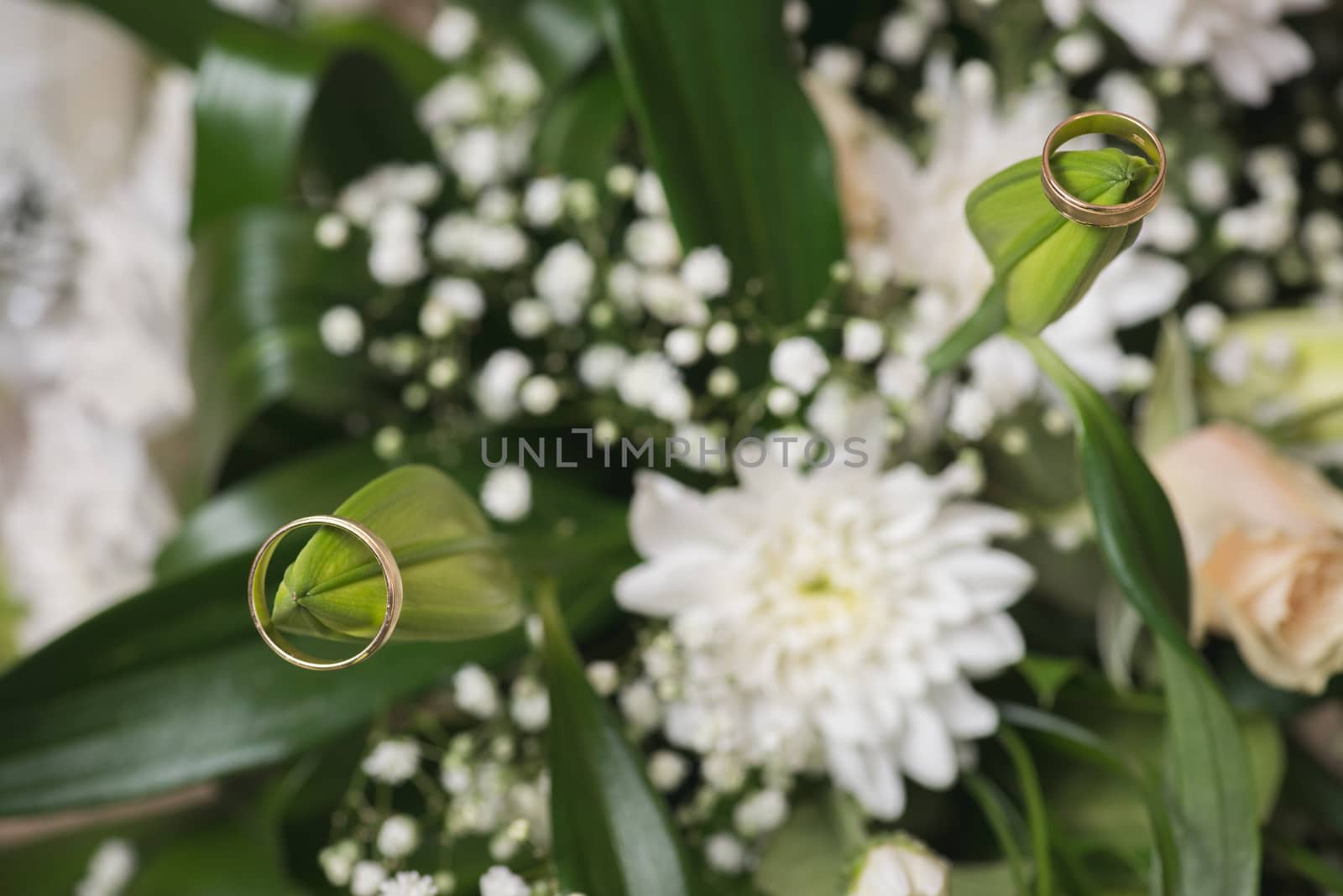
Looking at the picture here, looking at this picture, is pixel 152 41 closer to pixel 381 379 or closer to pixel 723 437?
pixel 381 379

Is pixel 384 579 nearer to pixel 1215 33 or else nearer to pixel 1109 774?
pixel 1109 774

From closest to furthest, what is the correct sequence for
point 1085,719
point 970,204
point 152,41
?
point 970,204 < point 1085,719 < point 152,41

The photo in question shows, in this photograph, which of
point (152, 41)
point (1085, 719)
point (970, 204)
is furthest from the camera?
point (152, 41)

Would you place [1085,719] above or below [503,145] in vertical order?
below

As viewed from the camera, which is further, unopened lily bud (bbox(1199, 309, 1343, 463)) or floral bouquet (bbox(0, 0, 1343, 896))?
unopened lily bud (bbox(1199, 309, 1343, 463))

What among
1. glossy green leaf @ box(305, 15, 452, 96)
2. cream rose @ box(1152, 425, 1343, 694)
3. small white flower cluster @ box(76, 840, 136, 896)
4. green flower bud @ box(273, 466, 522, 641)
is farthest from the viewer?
glossy green leaf @ box(305, 15, 452, 96)

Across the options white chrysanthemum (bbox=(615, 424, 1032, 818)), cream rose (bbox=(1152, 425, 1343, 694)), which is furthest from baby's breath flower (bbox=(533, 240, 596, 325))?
cream rose (bbox=(1152, 425, 1343, 694))

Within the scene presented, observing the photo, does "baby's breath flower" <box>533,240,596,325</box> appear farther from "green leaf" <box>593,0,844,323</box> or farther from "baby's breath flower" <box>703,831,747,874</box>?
"baby's breath flower" <box>703,831,747,874</box>

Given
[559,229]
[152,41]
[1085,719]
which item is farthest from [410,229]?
[1085,719]
